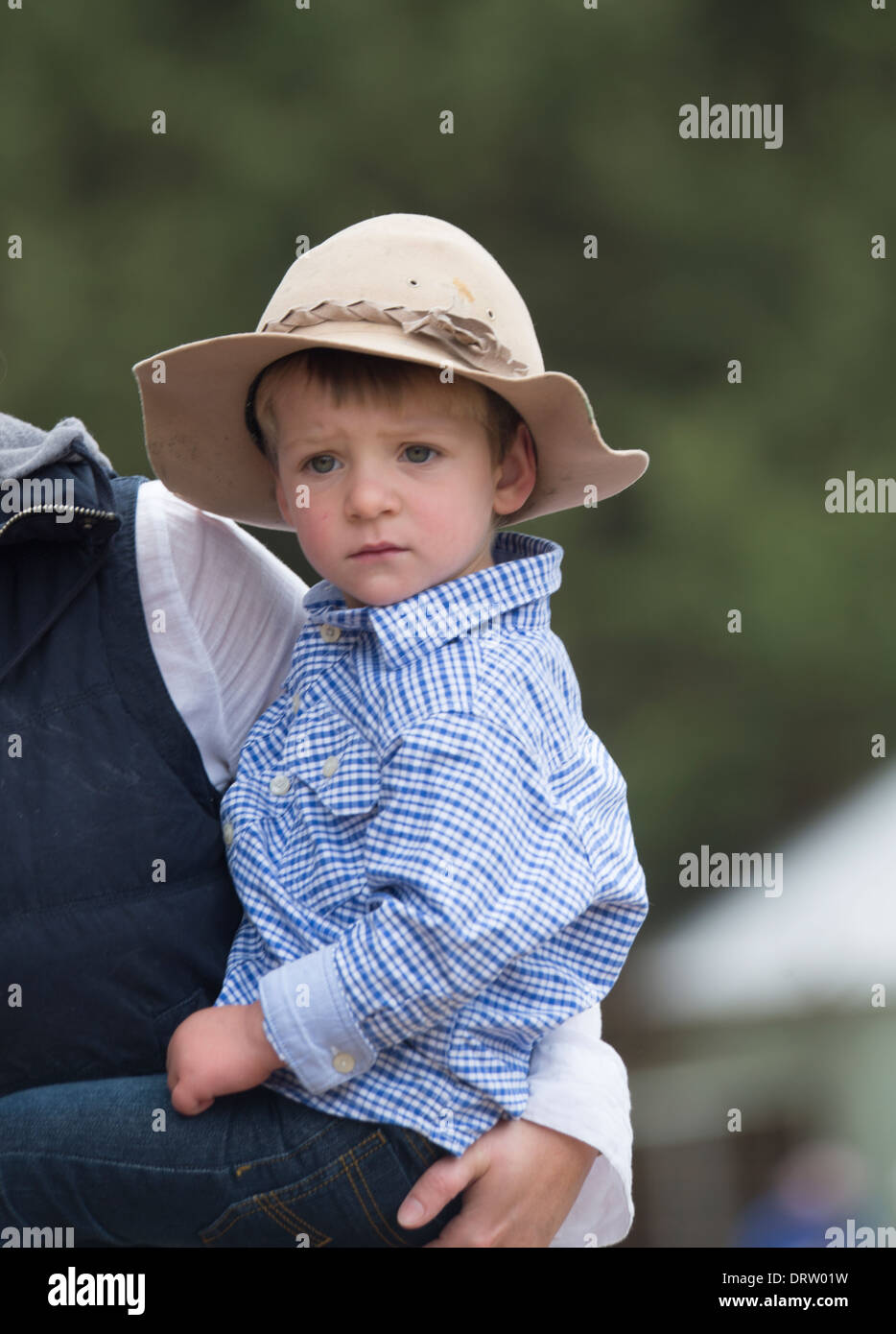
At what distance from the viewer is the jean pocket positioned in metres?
1.28

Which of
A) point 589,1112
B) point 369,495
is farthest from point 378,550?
point 589,1112

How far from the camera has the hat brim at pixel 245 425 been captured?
1361 millimetres

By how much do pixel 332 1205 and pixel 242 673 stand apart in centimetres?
48

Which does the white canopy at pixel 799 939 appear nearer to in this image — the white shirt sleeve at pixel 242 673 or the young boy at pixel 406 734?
the white shirt sleeve at pixel 242 673

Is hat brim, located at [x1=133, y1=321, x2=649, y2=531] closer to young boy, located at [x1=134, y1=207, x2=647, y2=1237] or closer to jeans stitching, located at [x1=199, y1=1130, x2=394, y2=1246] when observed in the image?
young boy, located at [x1=134, y1=207, x2=647, y2=1237]

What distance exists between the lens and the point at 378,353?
131cm

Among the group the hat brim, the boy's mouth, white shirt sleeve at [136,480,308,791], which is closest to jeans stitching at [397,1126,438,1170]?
white shirt sleeve at [136,480,308,791]

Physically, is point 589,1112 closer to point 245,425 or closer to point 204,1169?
point 204,1169

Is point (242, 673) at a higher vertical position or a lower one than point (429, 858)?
higher

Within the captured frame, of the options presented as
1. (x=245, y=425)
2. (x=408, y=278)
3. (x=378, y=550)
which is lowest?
(x=378, y=550)

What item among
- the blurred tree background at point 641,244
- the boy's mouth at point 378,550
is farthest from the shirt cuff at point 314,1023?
the blurred tree background at point 641,244

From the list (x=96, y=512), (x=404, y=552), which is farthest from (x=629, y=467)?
(x=96, y=512)

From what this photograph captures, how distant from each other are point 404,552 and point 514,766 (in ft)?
0.74

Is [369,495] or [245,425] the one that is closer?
[369,495]
